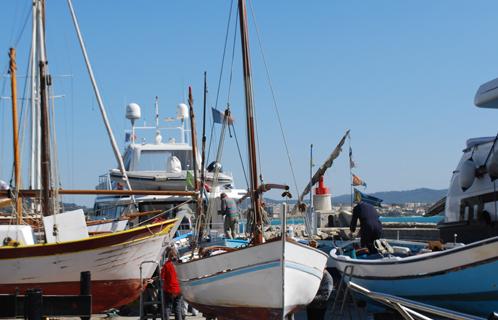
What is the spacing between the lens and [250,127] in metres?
14.3

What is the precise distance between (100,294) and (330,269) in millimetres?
5363

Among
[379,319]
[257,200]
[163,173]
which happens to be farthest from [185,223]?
[379,319]

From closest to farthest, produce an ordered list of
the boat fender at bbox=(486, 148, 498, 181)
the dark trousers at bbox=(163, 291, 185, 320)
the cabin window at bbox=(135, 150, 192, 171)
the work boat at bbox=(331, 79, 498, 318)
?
1. the work boat at bbox=(331, 79, 498, 318)
2. the boat fender at bbox=(486, 148, 498, 181)
3. the dark trousers at bbox=(163, 291, 185, 320)
4. the cabin window at bbox=(135, 150, 192, 171)

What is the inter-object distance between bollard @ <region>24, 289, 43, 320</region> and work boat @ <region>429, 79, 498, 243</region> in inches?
269

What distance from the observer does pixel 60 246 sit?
56.2 ft

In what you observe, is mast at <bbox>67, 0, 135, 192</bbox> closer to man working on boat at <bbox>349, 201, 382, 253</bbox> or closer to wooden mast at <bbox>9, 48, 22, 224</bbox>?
wooden mast at <bbox>9, 48, 22, 224</bbox>

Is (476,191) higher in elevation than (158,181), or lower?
higher

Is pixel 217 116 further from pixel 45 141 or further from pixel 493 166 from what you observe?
pixel 493 166

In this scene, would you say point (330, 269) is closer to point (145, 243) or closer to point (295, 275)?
point (295, 275)

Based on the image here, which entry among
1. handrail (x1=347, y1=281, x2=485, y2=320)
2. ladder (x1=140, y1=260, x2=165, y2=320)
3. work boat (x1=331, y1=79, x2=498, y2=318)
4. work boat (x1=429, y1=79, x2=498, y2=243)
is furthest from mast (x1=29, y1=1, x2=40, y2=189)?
handrail (x1=347, y1=281, x2=485, y2=320)

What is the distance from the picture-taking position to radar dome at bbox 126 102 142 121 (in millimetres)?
37031

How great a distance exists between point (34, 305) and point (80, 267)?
17.1 feet

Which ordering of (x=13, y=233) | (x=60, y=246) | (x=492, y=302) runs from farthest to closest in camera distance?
1. (x=13, y=233)
2. (x=60, y=246)
3. (x=492, y=302)

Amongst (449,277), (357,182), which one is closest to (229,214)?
(357,182)
